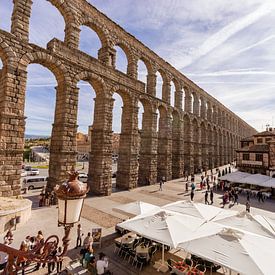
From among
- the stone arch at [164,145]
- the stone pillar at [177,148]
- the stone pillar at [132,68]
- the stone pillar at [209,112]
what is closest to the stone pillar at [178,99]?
the stone pillar at [177,148]

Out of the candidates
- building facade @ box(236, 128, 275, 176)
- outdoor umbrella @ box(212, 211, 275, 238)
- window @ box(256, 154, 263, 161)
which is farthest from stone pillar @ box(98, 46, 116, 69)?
window @ box(256, 154, 263, 161)

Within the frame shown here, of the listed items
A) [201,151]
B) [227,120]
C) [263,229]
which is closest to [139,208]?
[263,229]

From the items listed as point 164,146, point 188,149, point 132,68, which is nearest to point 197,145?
point 188,149

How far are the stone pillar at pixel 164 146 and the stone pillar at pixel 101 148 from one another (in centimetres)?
1148

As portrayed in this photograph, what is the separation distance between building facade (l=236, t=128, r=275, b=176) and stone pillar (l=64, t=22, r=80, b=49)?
2642 cm

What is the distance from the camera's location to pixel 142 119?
27859 millimetres

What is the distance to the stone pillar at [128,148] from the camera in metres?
23.6

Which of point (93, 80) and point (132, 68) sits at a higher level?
point (132, 68)

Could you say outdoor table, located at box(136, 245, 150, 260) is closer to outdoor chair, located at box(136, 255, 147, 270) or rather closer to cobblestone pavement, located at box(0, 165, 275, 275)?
outdoor chair, located at box(136, 255, 147, 270)

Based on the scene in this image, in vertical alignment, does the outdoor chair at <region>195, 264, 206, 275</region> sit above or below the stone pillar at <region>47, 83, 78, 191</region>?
below

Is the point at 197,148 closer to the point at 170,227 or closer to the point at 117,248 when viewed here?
the point at 117,248

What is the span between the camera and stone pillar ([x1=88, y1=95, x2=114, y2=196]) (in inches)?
791

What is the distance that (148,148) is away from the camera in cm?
2733

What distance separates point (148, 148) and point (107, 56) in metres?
12.2
